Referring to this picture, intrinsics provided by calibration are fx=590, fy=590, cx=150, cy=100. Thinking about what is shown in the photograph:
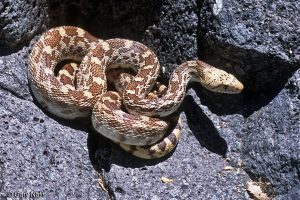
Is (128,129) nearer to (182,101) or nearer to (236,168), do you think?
(182,101)

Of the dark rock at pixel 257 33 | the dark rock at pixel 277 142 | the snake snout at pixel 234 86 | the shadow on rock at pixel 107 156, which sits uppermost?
the dark rock at pixel 257 33

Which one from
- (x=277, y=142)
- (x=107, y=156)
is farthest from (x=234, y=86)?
(x=107, y=156)

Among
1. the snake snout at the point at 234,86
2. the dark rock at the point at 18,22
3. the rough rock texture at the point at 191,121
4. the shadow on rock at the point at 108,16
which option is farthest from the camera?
the shadow on rock at the point at 108,16

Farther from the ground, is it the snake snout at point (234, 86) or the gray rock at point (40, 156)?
the snake snout at point (234, 86)

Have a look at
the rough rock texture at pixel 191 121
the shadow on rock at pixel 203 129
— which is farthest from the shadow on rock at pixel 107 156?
the shadow on rock at pixel 203 129

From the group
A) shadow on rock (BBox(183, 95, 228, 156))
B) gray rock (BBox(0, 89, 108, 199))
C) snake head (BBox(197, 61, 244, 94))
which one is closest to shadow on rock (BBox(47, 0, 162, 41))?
snake head (BBox(197, 61, 244, 94))

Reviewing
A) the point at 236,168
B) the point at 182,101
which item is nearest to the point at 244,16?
the point at 182,101

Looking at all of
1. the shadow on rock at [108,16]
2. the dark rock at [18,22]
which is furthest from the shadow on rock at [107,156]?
the shadow on rock at [108,16]

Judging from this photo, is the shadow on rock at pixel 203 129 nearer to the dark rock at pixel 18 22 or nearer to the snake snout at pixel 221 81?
the snake snout at pixel 221 81

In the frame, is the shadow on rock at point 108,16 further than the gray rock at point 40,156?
Yes

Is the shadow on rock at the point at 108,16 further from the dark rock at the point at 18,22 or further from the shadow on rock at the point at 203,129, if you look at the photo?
the shadow on rock at the point at 203,129

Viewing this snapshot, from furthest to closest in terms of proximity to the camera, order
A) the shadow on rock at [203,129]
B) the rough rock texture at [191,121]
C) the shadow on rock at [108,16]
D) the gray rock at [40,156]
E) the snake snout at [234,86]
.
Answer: the shadow on rock at [108,16] < the shadow on rock at [203,129] < the snake snout at [234,86] < the rough rock texture at [191,121] < the gray rock at [40,156]
